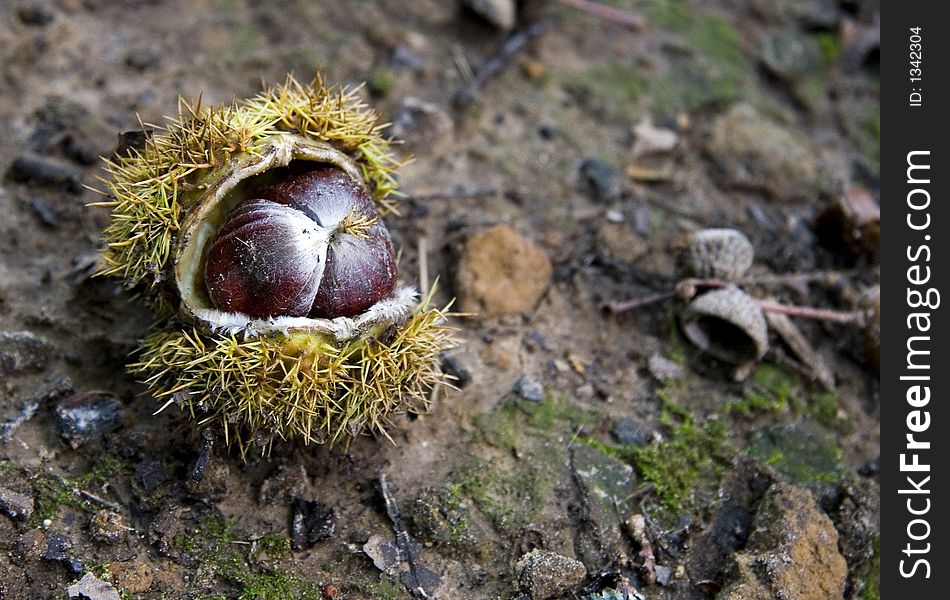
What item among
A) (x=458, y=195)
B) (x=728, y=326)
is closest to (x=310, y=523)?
(x=458, y=195)

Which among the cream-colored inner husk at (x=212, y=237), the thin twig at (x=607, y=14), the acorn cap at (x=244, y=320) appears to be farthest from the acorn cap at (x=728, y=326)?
the thin twig at (x=607, y=14)

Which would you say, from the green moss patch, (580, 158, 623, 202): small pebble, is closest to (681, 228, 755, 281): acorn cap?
(580, 158, 623, 202): small pebble

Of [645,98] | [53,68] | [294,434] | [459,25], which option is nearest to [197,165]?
[294,434]

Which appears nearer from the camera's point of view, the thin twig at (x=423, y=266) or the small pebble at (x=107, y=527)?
the small pebble at (x=107, y=527)

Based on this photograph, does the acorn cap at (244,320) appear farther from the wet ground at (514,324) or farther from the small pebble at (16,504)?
the small pebble at (16,504)

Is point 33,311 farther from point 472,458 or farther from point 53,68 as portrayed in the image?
point 472,458

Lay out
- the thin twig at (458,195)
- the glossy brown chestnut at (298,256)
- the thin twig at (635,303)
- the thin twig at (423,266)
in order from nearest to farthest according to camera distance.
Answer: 1. the glossy brown chestnut at (298,256)
2. the thin twig at (423,266)
3. the thin twig at (635,303)
4. the thin twig at (458,195)

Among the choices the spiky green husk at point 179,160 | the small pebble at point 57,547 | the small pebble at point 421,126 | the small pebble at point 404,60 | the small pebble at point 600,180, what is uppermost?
the spiky green husk at point 179,160
